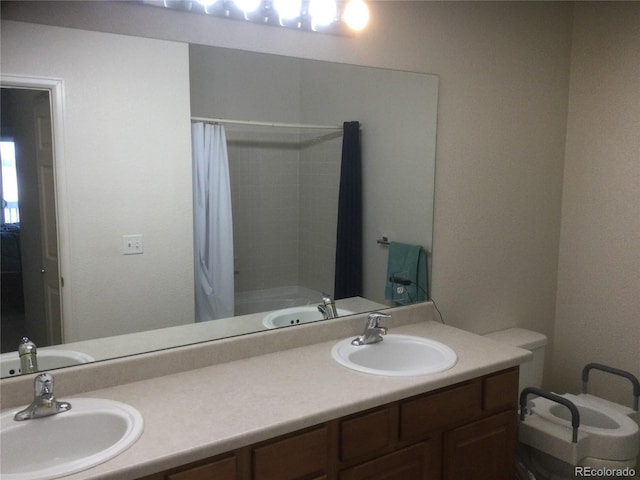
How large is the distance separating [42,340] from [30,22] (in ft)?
3.15

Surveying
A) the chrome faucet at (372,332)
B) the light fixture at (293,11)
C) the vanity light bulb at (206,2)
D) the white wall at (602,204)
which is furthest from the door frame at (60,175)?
the white wall at (602,204)

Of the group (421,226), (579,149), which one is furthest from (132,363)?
(579,149)

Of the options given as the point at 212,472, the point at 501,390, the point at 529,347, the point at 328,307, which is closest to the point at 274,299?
the point at 328,307

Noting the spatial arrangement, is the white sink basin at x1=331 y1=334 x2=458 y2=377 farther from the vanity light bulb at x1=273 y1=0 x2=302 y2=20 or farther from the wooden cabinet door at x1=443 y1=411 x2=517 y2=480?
the vanity light bulb at x1=273 y1=0 x2=302 y2=20

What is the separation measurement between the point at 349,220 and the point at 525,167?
1070 millimetres

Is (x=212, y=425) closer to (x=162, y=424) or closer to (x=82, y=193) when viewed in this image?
(x=162, y=424)

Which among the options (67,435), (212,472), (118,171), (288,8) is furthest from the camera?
(288,8)

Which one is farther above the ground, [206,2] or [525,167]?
[206,2]

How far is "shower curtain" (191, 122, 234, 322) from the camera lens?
187 cm

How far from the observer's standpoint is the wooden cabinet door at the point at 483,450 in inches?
73.3

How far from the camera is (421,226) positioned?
242 cm

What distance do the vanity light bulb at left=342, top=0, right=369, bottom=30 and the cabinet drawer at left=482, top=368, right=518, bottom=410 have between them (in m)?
1.49

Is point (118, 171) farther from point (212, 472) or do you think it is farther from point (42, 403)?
point (212, 472)

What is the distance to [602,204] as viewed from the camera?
2682 mm
